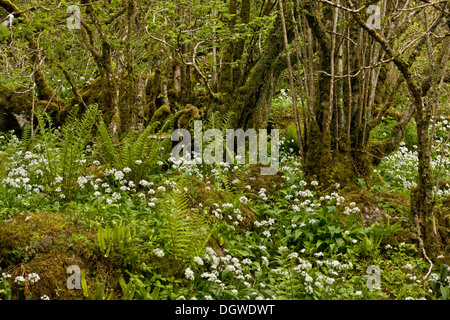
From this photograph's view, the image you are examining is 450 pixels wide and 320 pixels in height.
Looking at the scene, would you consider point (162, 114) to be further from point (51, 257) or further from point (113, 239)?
point (51, 257)

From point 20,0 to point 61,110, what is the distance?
10.3 ft

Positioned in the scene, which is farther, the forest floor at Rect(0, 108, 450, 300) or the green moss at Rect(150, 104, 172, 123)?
the green moss at Rect(150, 104, 172, 123)

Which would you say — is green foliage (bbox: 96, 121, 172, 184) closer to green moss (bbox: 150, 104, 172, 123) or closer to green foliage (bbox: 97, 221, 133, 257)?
green foliage (bbox: 97, 221, 133, 257)

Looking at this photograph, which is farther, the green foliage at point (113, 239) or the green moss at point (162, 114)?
the green moss at point (162, 114)

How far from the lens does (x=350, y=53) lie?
19.0ft

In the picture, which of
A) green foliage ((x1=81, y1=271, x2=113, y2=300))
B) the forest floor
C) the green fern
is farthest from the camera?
the green fern

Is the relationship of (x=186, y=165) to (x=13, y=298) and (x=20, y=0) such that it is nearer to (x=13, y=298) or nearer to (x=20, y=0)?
(x=13, y=298)

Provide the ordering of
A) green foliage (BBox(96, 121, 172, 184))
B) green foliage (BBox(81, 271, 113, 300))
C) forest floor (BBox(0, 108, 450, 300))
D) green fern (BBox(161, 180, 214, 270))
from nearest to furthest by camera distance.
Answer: green foliage (BBox(81, 271, 113, 300)) → forest floor (BBox(0, 108, 450, 300)) → green fern (BBox(161, 180, 214, 270)) → green foliage (BBox(96, 121, 172, 184))

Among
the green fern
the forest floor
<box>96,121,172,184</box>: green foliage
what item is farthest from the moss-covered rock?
<box>96,121,172,184</box>: green foliage

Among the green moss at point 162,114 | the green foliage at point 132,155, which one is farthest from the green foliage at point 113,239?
the green moss at point 162,114

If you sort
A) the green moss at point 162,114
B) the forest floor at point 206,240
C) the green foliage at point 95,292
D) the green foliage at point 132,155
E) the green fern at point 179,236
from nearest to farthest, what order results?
the green foliage at point 95,292
the forest floor at point 206,240
the green fern at point 179,236
the green foliage at point 132,155
the green moss at point 162,114
